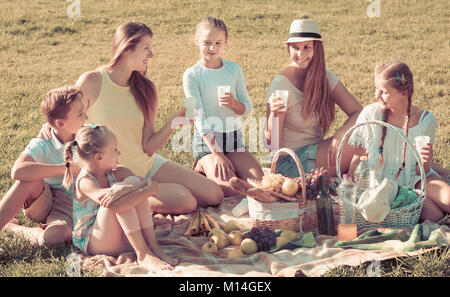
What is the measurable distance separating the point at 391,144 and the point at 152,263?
248 centimetres

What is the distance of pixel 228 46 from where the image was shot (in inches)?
530

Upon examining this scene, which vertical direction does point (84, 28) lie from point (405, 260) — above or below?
above

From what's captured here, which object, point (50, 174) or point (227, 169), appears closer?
point (50, 174)

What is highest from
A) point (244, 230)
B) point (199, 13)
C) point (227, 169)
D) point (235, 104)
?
point (199, 13)

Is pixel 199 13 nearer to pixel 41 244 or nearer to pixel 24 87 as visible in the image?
pixel 24 87

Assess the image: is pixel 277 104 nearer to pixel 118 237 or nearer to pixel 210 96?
pixel 210 96

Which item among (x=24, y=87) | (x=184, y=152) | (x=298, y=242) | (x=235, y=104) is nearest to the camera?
(x=298, y=242)

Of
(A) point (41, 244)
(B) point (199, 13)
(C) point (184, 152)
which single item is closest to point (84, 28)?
(B) point (199, 13)

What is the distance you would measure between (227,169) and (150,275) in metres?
1.98

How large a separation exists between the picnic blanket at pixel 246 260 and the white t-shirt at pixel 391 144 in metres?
0.57

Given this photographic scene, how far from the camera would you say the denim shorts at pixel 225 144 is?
20.2ft

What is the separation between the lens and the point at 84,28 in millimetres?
14531

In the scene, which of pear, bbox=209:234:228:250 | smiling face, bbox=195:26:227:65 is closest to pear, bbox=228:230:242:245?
pear, bbox=209:234:228:250

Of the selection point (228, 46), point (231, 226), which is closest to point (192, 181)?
point (231, 226)
